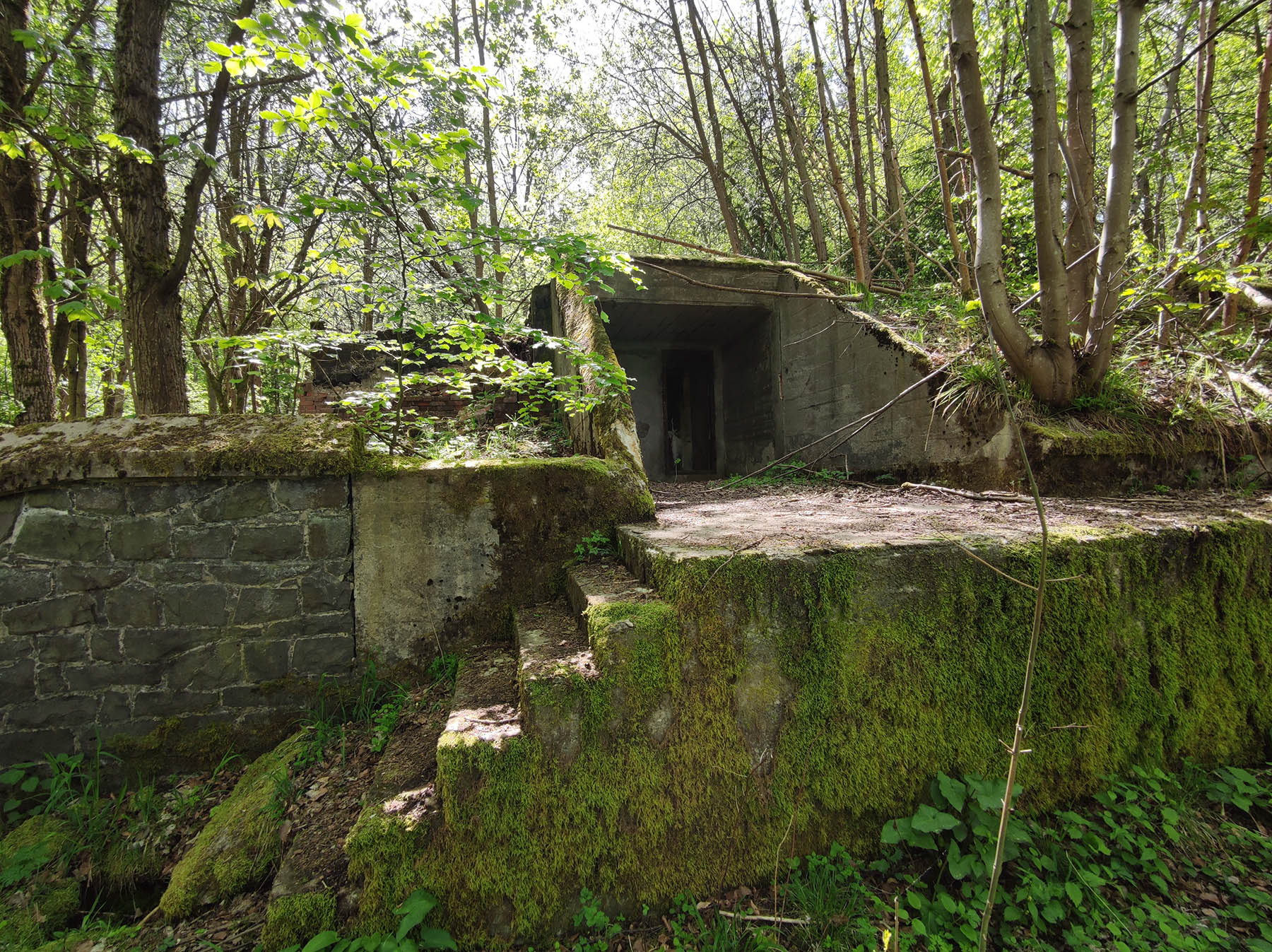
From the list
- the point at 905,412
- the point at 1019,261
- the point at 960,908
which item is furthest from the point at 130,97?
the point at 1019,261

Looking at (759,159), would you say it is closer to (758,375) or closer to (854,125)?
(758,375)

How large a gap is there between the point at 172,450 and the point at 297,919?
2162 millimetres

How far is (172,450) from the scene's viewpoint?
103 inches

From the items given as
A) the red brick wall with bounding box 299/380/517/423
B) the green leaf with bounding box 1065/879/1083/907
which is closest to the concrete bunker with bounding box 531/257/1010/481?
the red brick wall with bounding box 299/380/517/423

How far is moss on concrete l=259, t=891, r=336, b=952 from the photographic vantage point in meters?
1.71

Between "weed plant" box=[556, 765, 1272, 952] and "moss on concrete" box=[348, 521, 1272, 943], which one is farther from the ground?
"moss on concrete" box=[348, 521, 1272, 943]

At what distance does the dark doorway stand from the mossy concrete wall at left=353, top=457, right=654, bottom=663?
20.6 ft

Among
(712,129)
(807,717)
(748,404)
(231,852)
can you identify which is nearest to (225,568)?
(231,852)

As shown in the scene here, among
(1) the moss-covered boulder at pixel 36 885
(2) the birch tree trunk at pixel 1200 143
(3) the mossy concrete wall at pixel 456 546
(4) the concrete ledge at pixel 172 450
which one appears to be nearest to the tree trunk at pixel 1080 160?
(2) the birch tree trunk at pixel 1200 143

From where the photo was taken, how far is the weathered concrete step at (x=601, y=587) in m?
2.17

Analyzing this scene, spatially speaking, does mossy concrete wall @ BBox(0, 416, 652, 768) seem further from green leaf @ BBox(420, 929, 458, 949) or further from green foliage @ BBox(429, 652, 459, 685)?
green leaf @ BBox(420, 929, 458, 949)

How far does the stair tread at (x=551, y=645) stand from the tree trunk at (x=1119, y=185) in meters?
4.04

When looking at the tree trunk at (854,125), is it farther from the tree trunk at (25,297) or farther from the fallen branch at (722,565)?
the tree trunk at (25,297)

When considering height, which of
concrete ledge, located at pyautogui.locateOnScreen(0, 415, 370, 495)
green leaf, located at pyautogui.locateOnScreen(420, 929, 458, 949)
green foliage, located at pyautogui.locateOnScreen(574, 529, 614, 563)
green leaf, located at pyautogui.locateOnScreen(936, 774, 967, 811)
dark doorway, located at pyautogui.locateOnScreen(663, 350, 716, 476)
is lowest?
green leaf, located at pyautogui.locateOnScreen(420, 929, 458, 949)
